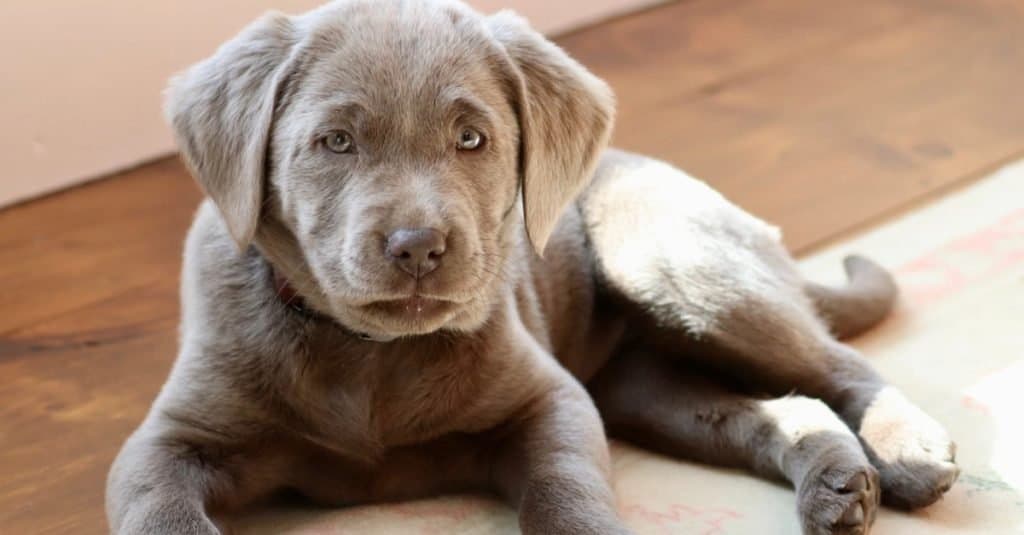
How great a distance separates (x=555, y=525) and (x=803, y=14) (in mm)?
3348

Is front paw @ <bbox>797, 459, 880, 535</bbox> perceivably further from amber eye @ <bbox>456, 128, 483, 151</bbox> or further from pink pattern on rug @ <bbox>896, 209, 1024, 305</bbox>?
pink pattern on rug @ <bbox>896, 209, 1024, 305</bbox>

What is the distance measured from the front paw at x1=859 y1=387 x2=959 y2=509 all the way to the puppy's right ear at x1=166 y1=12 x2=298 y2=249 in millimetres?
1214

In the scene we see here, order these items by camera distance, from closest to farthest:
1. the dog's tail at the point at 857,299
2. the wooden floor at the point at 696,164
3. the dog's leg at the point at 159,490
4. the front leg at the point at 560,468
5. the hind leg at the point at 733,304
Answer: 1. the dog's leg at the point at 159,490
2. the front leg at the point at 560,468
3. the hind leg at the point at 733,304
4. the wooden floor at the point at 696,164
5. the dog's tail at the point at 857,299

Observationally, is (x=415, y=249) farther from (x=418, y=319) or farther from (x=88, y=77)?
(x=88, y=77)

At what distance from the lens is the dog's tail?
3.23 m

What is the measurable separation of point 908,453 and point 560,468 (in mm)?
658

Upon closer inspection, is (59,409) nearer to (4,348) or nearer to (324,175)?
(4,348)

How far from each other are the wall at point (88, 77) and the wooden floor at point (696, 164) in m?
0.09

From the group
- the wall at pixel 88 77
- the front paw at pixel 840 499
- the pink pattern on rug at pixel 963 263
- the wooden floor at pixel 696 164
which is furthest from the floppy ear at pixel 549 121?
the wall at pixel 88 77

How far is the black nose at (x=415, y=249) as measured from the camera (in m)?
2.21

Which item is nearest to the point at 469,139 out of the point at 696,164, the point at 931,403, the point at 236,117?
the point at 236,117

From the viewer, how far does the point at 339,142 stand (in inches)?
92.4

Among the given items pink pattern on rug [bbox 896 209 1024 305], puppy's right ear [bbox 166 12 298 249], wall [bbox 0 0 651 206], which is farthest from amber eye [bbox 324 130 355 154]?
wall [bbox 0 0 651 206]

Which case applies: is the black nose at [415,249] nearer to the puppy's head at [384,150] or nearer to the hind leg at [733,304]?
the puppy's head at [384,150]
